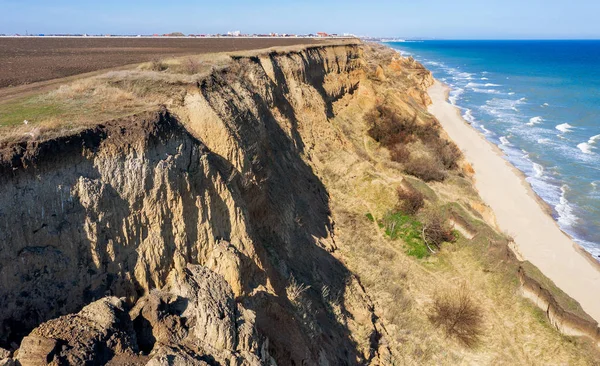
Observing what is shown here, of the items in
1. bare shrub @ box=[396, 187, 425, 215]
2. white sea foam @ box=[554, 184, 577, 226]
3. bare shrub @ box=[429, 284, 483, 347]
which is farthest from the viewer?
white sea foam @ box=[554, 184, 577, 226]

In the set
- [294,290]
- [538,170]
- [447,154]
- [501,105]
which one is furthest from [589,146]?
[294,290]

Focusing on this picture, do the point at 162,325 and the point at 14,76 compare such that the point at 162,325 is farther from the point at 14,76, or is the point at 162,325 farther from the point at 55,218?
the point at 14,76

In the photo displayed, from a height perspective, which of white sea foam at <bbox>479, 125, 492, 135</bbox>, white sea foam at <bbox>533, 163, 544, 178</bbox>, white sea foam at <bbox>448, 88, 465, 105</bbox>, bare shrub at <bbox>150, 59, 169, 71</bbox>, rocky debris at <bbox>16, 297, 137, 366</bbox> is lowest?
white sea foam at <bbox>533, 163, 544, 178</bbox>

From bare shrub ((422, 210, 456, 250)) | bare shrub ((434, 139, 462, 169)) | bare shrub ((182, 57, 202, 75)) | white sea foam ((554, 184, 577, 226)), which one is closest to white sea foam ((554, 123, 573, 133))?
white sea foam ((554, 184, 577, 226))

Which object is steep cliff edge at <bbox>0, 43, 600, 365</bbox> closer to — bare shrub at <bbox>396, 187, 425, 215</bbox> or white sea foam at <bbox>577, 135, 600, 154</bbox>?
bare shrub at <bbox>396, 187, 425, 215</bbox>

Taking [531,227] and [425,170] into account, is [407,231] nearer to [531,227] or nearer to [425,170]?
[425,170]

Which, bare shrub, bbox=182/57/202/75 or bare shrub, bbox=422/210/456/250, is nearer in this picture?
bare shrub, bbox=182/57/202/75

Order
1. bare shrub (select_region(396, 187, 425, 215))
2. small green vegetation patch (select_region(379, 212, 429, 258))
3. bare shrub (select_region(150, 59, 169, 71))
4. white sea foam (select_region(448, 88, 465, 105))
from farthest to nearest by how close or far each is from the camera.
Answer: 1. white sea foam (select_region(448, 88, 465, 105))
2. bare shrub (select_region(396, 187, 425, 215))
3. small green vegetation patch (select_region(379, 212, 429, 258))
4. bare shrub (select_region(150, 59, 169, 71))

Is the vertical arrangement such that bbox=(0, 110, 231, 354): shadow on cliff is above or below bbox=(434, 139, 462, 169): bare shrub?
above
